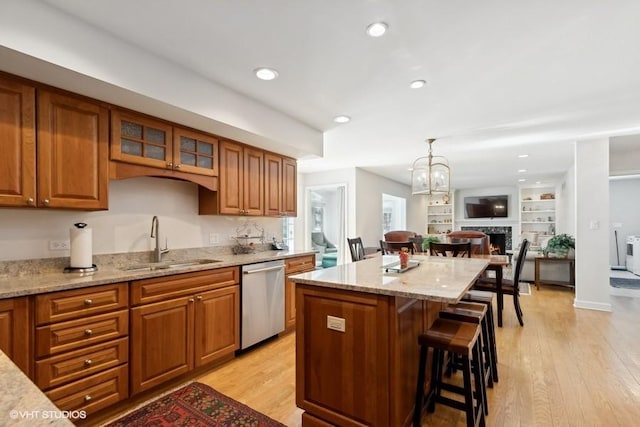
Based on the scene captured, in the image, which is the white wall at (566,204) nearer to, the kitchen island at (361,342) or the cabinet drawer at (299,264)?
the cabinet drawer at (299,264)

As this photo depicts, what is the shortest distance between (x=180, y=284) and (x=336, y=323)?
1.34 meters

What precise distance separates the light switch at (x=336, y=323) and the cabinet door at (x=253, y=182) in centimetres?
190

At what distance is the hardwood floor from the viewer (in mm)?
2045

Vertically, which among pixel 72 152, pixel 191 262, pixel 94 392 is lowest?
pixel 94 392

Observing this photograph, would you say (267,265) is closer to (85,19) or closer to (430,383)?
(430,383)

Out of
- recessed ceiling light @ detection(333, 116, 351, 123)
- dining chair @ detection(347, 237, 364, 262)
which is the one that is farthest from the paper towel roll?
dining chair @ detection(347, 237, 364, 262)

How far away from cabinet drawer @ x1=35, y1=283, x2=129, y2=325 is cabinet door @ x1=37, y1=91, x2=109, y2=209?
2.04 feet

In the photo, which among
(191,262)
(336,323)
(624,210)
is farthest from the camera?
(624,210)

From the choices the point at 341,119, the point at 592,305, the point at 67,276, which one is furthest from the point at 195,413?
the point at 592,305

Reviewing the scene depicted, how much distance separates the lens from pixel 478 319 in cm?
201

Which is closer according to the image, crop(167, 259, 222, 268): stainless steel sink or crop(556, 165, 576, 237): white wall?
crop(167, 259, 222, 268): stainless steel sink

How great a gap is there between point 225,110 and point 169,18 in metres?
0.93

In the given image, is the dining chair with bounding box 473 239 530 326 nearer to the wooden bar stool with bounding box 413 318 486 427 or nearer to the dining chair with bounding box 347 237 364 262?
the dining chair with bounding box 347 237 364 262

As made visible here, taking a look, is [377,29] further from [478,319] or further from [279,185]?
[279,185]
